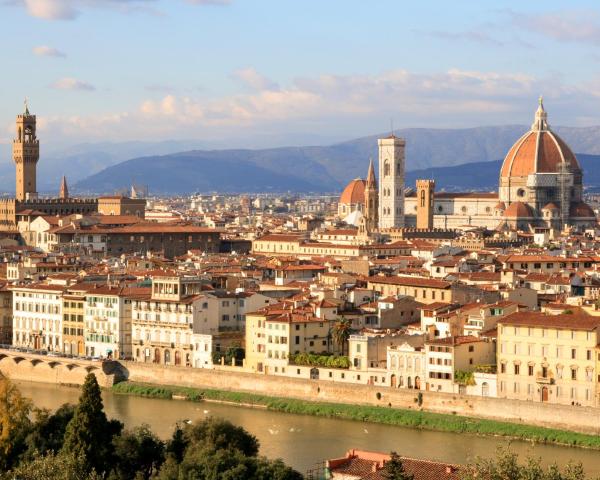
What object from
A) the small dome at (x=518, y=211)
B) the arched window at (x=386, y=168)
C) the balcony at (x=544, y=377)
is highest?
the arched window at (x=386, y=168)

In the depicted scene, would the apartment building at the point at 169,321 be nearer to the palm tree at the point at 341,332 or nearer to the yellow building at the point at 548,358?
the palm tree at the point at 341,332

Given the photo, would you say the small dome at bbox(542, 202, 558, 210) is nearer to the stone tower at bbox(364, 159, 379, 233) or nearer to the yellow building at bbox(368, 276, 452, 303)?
the stone tower at bbox(364, 159, 379, 233)

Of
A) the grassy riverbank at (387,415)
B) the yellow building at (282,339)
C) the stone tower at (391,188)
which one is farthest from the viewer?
the stone tower at (391,188)

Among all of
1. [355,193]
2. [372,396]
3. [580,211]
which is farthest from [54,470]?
[355,193]

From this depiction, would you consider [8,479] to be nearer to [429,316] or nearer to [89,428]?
[89,428]

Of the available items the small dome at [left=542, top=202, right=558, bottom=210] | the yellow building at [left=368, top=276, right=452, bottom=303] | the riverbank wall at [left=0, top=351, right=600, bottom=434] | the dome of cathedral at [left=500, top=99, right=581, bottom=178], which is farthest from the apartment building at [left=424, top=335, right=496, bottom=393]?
the dome of cathedral at [left=500, top=99, right=581, bottom=178]

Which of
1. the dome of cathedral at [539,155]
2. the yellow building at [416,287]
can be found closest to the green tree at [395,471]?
the yellow building at [416,287]

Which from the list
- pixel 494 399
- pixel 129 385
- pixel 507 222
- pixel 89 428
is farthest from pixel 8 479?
pixel 507 222
